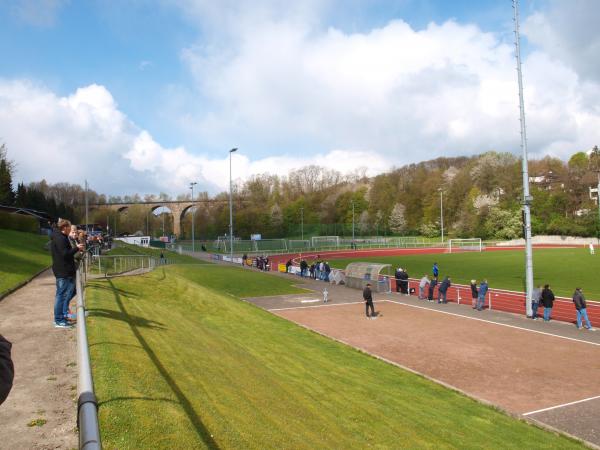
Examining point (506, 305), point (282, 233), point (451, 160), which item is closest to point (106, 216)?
point (282, 233)

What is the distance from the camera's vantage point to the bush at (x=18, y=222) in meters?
34.0

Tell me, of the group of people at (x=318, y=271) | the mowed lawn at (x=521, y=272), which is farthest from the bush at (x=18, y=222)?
the mowed lawn at (x=521, y=272)

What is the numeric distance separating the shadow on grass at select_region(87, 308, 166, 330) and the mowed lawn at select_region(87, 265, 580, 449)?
0.18ft

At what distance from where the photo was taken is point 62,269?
28.6ft

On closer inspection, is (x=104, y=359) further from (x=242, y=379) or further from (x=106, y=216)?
(x=106, y=216)

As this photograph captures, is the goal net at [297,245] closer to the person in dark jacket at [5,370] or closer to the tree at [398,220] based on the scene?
the tree at [398,220]

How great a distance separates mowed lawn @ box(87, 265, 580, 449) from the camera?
17.6 feet

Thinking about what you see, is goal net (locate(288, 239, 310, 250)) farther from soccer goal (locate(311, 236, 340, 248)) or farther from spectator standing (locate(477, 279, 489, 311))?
spectator standing (locate(477, 279, 489, 311))

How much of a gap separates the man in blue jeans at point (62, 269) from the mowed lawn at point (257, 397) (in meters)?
0.60

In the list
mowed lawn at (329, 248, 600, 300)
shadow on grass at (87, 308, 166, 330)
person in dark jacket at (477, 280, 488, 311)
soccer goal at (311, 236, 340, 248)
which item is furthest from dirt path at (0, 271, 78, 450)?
soccer goal at (311, 236, 340, 248)

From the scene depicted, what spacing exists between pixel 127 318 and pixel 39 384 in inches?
184

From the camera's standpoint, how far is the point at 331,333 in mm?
17812

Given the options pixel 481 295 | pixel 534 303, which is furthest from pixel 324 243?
pixel 534 303

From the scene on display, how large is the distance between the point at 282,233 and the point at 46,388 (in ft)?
350
